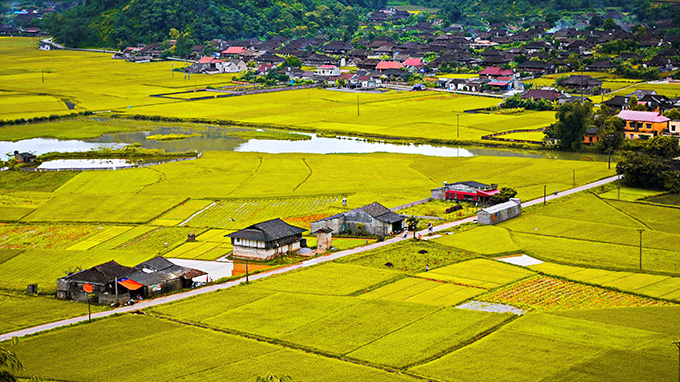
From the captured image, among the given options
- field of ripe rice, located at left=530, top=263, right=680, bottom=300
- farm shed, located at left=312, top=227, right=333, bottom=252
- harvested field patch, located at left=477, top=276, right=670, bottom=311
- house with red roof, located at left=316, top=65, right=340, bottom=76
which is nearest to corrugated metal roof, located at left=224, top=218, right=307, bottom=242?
farm shed, located at left=312, top=227, right=333, bottom=252

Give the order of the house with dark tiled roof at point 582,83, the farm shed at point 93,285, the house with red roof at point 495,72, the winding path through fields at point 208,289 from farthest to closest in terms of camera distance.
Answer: the house with red roof at point 495,72
the house with dark tiled roof at point 582,83
the farm shed at point 93,285
the winding path through fields at point 208,289

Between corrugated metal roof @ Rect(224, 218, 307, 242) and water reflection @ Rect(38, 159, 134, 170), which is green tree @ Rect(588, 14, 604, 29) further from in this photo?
corrugated metal roof @ Rect(224, 218, 307, 242)

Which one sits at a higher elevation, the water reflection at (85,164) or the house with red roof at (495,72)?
the house with red roof at (495,72)

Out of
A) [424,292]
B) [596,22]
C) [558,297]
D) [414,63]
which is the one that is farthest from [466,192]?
[596,22]

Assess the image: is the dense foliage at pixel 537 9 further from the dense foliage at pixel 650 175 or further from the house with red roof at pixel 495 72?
the dense foliage at pixel 650 175

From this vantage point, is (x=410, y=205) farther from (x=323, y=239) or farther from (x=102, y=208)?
(x=102, y=208)

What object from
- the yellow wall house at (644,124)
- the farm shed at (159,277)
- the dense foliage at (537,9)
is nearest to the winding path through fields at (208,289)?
the farm shed at (159,277)
